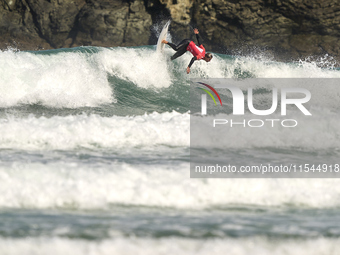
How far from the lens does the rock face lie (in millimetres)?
22562

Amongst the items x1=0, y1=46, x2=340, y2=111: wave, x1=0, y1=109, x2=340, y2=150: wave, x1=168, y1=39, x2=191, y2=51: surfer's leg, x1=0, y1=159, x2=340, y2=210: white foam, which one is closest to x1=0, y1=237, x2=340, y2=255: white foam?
x1=0, y1=159, x2=340, y2=210: white foam

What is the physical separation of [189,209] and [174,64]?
8703 mm

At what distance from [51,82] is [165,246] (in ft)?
22.8

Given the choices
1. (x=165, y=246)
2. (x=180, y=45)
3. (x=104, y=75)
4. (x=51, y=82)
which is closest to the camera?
(x=165, y=246)

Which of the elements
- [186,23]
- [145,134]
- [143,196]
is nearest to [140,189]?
[143,196]

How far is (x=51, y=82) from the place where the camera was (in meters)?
8.77

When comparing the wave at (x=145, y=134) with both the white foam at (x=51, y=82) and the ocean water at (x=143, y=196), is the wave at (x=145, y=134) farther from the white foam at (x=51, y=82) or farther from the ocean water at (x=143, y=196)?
the white foam at (x=51, y=82)

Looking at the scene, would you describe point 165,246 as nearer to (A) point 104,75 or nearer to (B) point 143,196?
(B) point 143,196

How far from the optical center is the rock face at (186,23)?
2256 centimetres

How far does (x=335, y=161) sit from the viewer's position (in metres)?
5.10

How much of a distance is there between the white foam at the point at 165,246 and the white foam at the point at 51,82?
589 cm

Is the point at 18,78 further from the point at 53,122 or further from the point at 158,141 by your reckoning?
the point at 158,141

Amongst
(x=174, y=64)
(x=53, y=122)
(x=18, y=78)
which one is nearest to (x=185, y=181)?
(x=53, y=122)

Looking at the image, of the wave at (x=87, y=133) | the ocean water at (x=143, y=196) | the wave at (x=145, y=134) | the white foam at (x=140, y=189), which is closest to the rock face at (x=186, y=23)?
the ocean water at (x=143, y=196)
